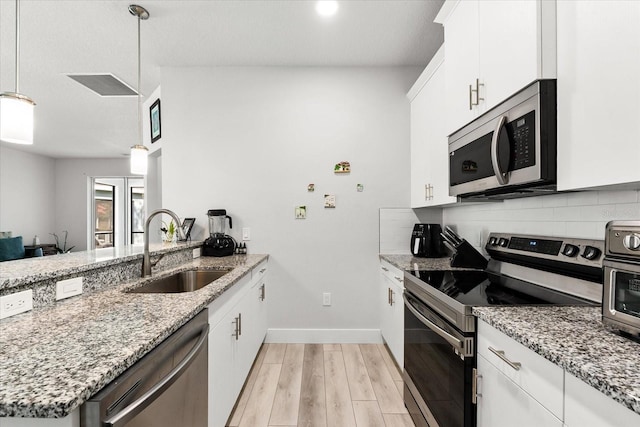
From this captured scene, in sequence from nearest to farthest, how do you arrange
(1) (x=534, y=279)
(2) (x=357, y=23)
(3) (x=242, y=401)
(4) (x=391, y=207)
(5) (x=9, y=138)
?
(5) (x=9, y=138)
(1) (x=534, y=279)
(3) (x=242, y=401)
(2) (x=357, y=23)
(4) (x=391, y=207)

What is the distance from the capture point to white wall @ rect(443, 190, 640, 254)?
1267mm

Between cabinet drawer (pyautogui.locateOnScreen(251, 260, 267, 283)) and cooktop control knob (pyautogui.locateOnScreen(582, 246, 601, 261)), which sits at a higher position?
cooktop control knob (pyautogui.locateOnScreen(582, 246, 601, 261))

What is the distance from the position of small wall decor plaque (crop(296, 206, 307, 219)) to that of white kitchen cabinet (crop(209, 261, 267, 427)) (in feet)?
2.46

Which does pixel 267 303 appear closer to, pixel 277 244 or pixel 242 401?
pixel 277 244

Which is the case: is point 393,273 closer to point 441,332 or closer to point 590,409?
point 441,332

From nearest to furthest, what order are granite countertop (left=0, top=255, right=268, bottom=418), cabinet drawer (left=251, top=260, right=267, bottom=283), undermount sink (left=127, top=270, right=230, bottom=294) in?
1. granite countertop (left=0, top=255, right=268, bottom=418)
2. undermount sink (left=127, top=270, right=230, bottom=294)
3. cabinet drawer (left=251, top=260, right=267, bottom=283)

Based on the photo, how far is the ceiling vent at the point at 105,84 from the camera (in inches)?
130

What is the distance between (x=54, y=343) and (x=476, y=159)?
187 centimetres

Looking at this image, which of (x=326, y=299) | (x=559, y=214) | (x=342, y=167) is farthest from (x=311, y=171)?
(x=559, y=214)

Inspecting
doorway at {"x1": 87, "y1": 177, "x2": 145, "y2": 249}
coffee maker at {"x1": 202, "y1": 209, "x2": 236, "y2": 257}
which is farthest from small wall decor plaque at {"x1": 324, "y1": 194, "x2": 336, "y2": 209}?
doorway at {"x1": 87, "y1": 177, "x2": 145, "y2": 249}

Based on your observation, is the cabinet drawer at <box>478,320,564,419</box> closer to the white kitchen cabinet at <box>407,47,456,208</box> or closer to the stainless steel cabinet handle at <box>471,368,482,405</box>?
the stainless steel cabinet handle at <box>471,368,482,405</box>

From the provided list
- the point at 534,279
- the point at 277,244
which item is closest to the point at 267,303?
the point at 277,244

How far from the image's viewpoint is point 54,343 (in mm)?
875

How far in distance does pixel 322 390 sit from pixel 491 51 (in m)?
2.26
